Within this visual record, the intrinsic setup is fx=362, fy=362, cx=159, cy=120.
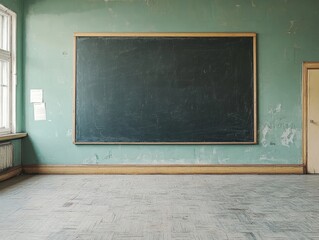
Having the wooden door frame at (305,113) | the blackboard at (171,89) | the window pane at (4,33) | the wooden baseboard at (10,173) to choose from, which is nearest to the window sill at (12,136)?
the wooden baseboard at (10,173)

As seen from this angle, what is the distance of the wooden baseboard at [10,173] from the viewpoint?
5.58 meters

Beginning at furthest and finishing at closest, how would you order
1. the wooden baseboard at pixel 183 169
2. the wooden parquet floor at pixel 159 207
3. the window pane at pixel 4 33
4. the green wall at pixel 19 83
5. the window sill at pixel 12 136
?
the wooden baseboard at pixel 183 169
the green wall at pixel 19 83
the window pane at pixel 4 33
the window sill at pixel 12 136
the wooden parquet floor at pixel 159 207

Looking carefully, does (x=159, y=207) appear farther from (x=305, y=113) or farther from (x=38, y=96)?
(x=305, y=113)

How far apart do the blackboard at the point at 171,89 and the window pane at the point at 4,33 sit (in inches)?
44.0

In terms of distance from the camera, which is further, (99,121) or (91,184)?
(99,121)

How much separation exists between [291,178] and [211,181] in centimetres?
134

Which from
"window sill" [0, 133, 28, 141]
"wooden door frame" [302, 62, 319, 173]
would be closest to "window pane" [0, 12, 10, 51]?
"window sill" [0, 133, 28, 141]

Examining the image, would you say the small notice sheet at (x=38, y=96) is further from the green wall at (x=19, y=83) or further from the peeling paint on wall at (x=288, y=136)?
the peeling paint on wall at (x=288, y=136)

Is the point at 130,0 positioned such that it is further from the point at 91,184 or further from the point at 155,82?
the point at 91,184

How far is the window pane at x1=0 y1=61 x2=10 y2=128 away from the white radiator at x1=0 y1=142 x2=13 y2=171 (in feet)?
1.25

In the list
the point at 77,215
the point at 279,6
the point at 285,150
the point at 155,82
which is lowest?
the point at 77,215

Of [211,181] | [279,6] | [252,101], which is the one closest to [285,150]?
[252,101]

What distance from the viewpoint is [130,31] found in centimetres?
620

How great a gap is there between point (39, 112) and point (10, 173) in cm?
113
